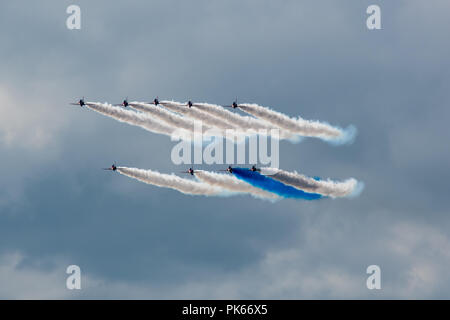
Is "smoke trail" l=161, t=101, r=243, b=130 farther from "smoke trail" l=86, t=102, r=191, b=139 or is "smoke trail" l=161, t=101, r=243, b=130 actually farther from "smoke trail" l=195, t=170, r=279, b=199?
"smoke trail" l=195, t=170, r=279, b=199

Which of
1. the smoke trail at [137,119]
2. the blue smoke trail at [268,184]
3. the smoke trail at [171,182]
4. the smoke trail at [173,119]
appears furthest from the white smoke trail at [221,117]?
the smoke trail at [171,182]

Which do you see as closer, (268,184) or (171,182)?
(171,182)

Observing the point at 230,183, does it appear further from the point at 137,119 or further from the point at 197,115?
the point at 137,119

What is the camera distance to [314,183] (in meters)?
138

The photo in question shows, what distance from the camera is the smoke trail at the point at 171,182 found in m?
131

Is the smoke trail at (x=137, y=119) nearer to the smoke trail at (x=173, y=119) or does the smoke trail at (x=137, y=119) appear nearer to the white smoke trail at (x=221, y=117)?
the smoke trail at (x=173, y=119)

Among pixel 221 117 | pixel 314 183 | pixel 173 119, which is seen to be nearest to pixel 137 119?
pixel 173 119

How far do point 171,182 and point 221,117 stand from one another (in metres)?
15.0

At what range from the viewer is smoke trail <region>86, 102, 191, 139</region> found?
12919 centimetres

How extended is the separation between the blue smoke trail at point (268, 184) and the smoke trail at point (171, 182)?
5447 mm
